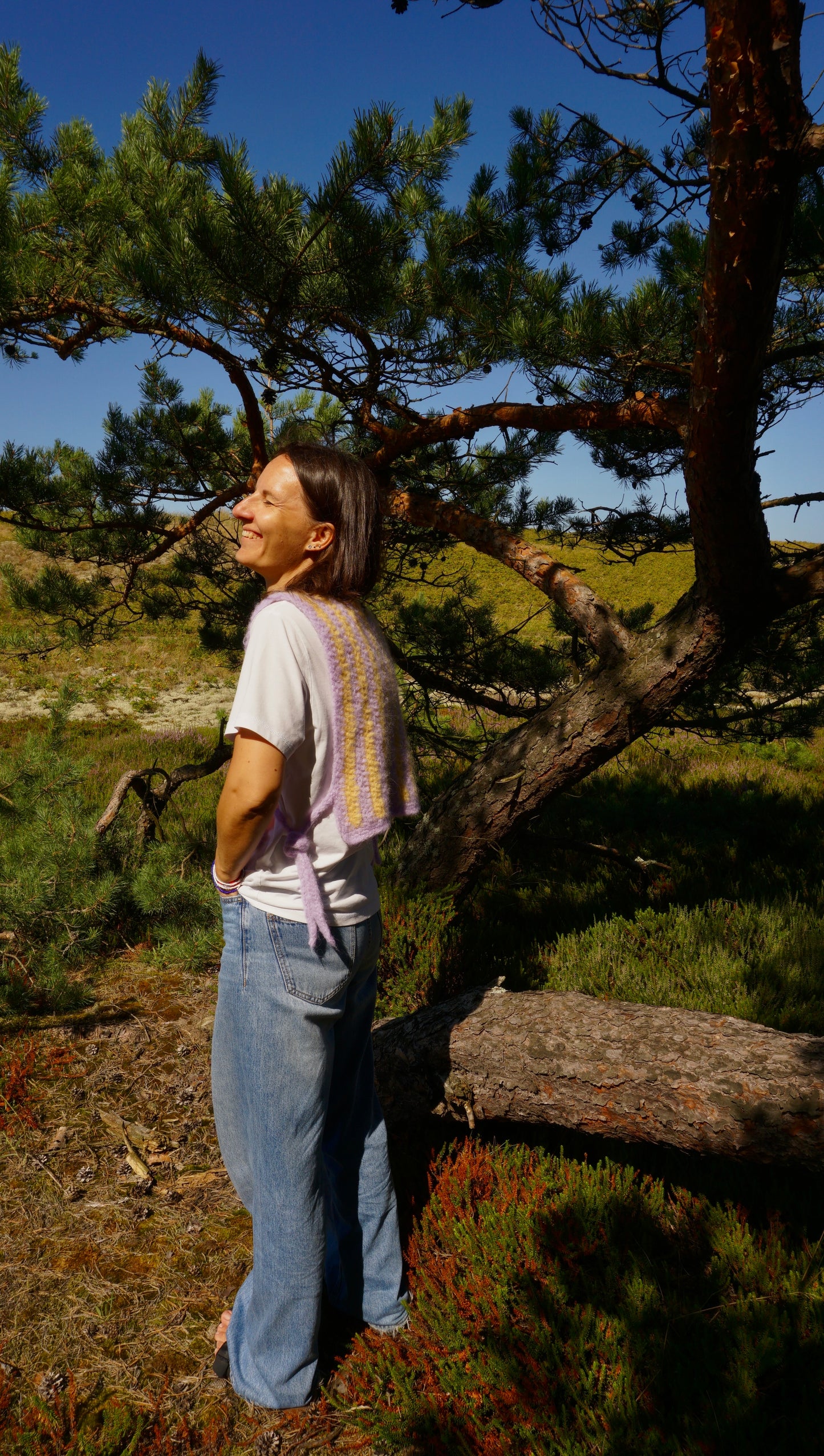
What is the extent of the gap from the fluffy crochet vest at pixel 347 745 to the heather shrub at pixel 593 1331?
120cm

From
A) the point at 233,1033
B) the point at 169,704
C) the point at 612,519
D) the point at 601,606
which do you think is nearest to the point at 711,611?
the point at 601,606

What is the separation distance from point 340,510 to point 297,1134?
55.6 inches

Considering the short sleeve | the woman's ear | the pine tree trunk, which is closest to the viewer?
the short sleeve

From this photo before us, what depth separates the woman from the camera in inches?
65.1

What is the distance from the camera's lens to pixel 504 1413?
6.11 ft

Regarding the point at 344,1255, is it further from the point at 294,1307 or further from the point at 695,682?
the point at 695,682

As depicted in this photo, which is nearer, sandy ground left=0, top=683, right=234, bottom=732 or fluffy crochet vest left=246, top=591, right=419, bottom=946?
fluffy crochet vest left=246, top=591, right=419, bottom=946

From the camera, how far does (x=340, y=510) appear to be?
1.82 meters

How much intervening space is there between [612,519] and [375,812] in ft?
10.9

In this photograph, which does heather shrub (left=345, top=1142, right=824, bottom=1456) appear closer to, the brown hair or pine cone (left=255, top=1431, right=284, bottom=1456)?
pine cone (left=255, top=1431, right=284, bottom=1456)

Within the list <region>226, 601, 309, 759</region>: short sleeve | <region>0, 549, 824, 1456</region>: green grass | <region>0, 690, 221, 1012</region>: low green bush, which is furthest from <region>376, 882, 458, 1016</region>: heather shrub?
<region>226, 601, 309, 759</region>: short sleeve

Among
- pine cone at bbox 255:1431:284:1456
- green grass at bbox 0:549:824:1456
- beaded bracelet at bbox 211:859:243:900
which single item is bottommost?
pine cone at bbox 255:1431:284:1456

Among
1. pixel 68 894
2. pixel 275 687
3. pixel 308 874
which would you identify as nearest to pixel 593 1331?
pixel 308 874

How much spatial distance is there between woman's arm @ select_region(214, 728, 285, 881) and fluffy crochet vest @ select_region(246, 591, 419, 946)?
9 cm
